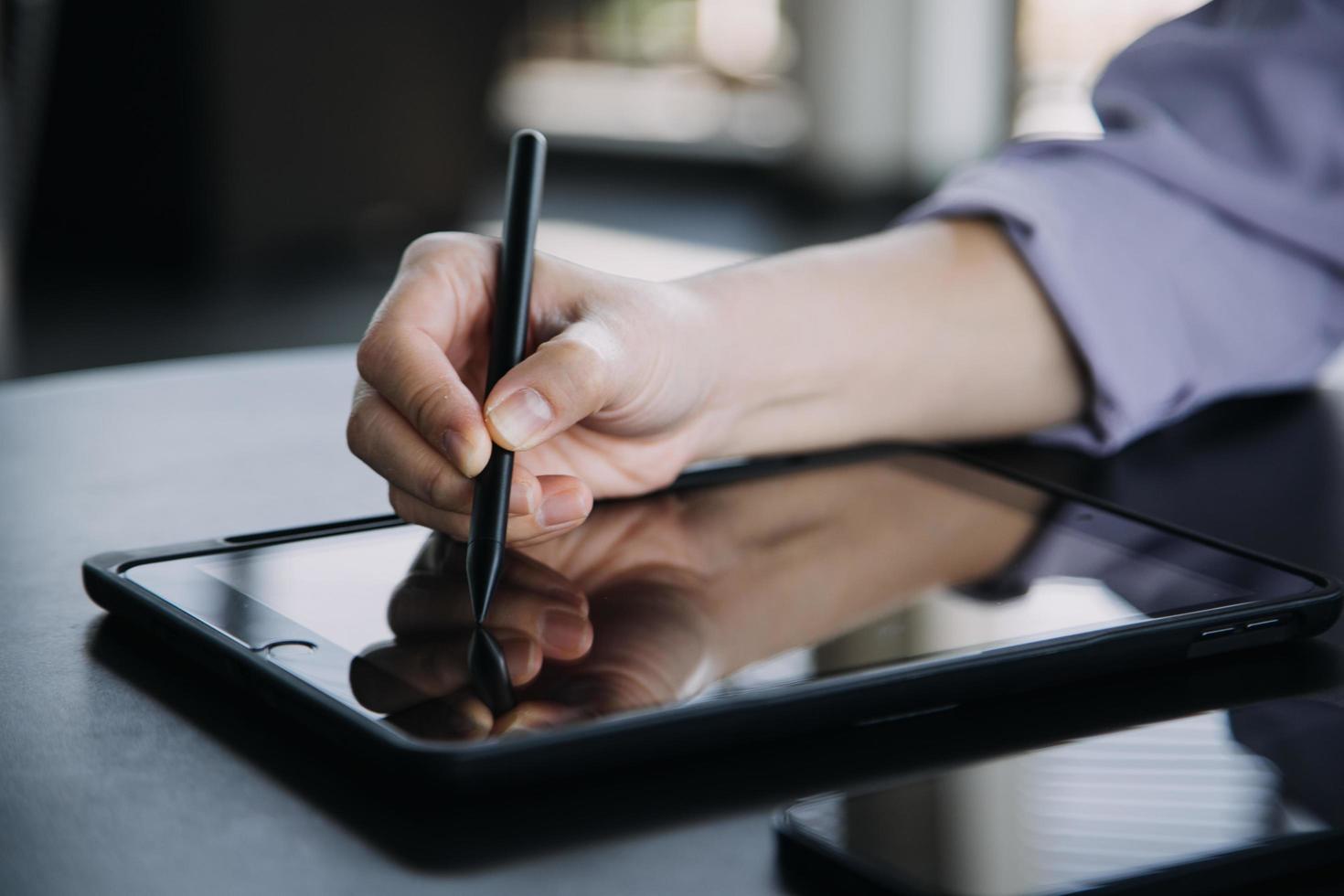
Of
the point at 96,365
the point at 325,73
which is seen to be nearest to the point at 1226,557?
the point at 96,365

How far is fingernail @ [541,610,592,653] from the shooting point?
1.12 feet

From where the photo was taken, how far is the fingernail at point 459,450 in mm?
395

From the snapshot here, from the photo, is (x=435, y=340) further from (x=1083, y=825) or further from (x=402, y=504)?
(x=1083, y=825)

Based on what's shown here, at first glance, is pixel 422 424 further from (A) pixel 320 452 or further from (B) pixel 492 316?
(A) pixel 320 452

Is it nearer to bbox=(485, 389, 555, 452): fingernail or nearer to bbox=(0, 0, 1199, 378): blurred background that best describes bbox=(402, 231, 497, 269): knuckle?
bbox=(485, 389, 555, 452): fingernail

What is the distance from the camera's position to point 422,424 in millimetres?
415

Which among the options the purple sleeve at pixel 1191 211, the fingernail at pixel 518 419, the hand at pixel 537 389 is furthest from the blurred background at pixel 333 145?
the fingernail at pixel 518 419

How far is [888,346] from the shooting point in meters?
0.58

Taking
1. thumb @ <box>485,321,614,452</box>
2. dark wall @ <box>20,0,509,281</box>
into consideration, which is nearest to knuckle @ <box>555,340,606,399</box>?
thumb @ <box>485,321,614,452</box>

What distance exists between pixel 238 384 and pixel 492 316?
27 centimetres

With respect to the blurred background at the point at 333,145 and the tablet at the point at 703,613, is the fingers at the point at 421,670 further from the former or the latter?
the blurred background at the point at 333,145

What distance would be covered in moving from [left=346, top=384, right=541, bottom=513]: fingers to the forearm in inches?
4.9

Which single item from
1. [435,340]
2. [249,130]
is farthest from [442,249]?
[249,130]

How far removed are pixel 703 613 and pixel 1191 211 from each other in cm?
36
